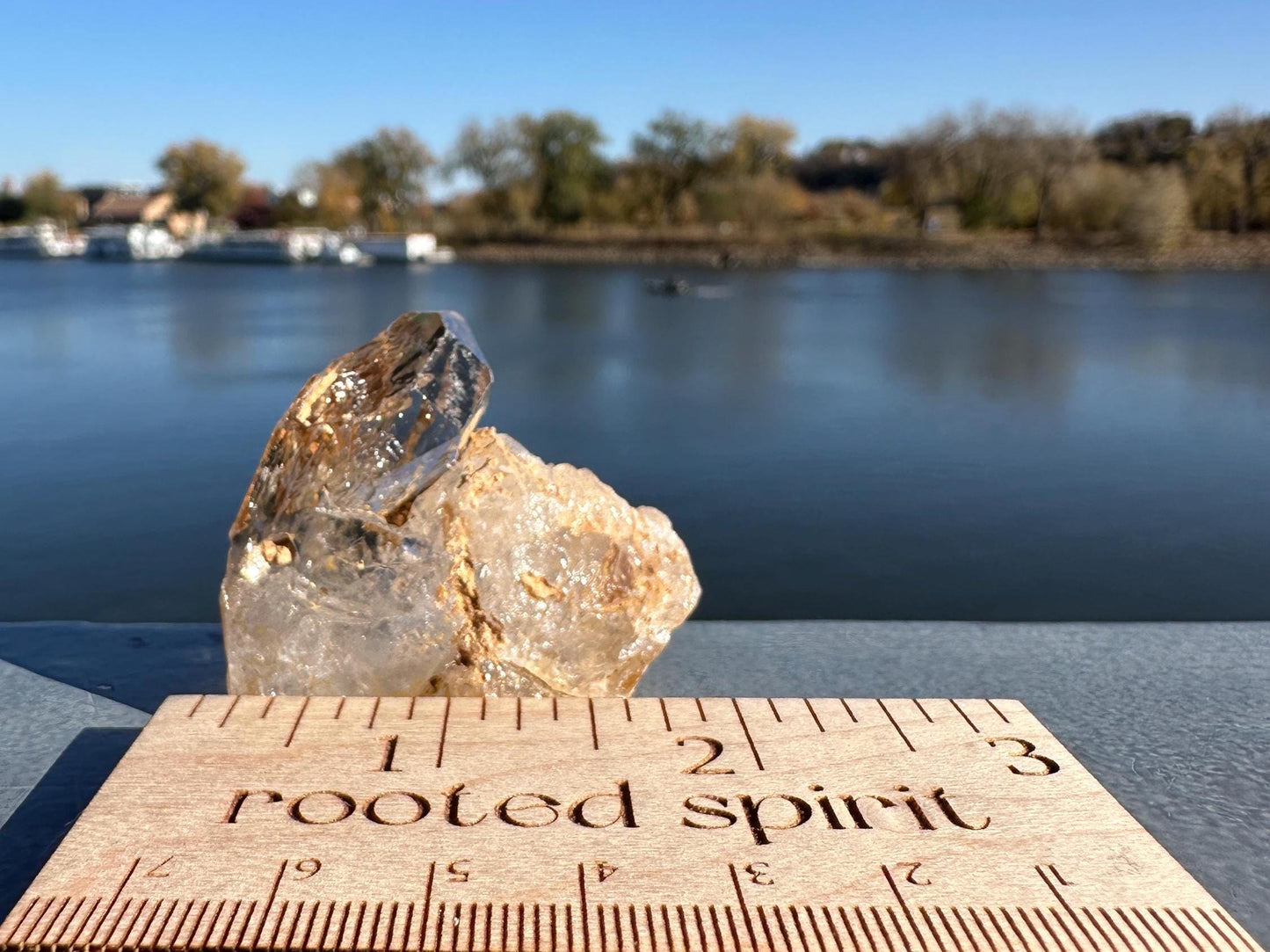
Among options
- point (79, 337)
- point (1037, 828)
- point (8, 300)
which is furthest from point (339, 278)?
point (1037, 828)

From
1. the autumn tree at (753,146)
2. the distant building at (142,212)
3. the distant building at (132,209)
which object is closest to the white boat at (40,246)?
the distant building at (142,212)

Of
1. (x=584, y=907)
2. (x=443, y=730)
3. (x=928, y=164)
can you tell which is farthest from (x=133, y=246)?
(x=584, y=907)

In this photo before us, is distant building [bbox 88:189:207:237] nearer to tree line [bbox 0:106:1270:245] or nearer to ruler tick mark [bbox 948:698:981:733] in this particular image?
tree line [bbox 0:106:1270:245]

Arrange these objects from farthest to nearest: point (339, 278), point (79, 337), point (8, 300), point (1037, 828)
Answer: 1. point (339, 278)
2. point (8, 300)
3. point (79, 337)
4. point (1037, 828)

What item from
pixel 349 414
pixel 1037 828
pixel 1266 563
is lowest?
pixel 1266 563

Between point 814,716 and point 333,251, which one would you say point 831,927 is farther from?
point 333,251

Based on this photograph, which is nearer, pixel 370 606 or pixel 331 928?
pixel 331 928

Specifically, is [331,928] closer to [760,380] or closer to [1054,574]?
[1054,574]

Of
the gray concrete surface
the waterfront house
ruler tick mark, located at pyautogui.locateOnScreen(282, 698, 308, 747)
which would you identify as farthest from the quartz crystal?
the waterfront house
